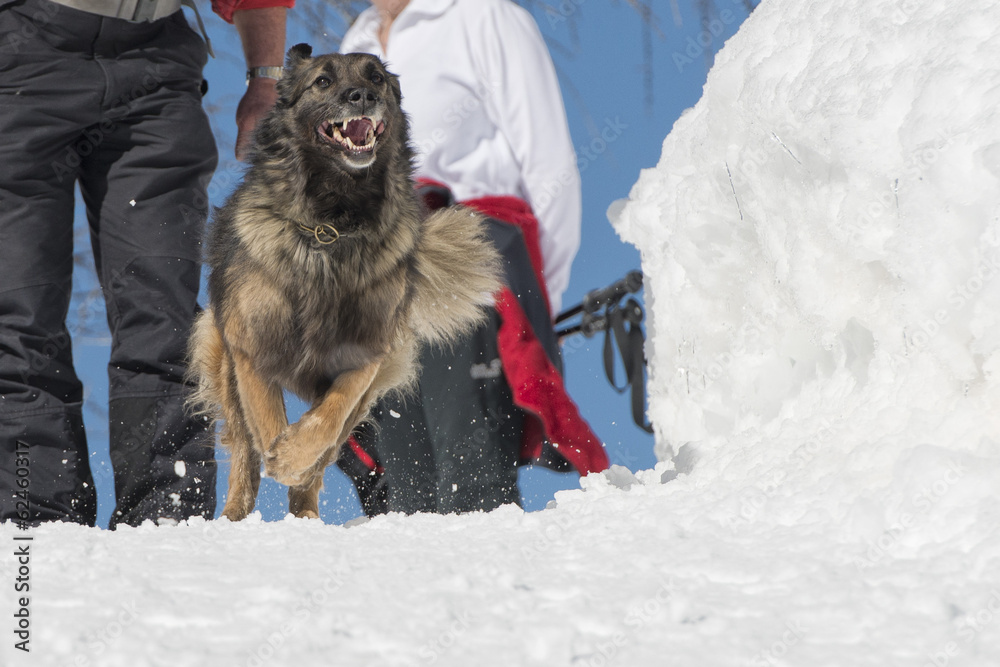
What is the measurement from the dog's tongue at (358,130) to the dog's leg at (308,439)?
87 cm

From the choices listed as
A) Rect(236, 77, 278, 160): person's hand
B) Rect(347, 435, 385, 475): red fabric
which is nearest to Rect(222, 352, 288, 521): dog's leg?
Rect(347, 435, 385, 475): red fabric

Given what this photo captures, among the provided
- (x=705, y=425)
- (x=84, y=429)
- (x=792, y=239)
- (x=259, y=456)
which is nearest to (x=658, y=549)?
(x=792, y=239)

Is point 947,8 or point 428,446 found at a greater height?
point 947,8

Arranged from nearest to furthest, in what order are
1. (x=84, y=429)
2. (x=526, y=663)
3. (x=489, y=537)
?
(x=526, y=663) < (x=489, y=537) < (x=84, y=429)

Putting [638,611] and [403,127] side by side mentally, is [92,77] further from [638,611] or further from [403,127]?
[638,611]

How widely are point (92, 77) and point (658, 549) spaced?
98.9 inches

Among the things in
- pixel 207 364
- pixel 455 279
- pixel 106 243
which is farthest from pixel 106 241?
pixel 455 279

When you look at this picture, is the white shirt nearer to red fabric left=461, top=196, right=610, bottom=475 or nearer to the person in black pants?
red fabric left=461, top=196, right=610, bottom=475

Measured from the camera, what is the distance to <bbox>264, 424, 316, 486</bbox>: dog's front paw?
2.93 metres

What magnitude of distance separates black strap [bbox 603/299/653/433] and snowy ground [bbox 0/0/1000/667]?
24 cm

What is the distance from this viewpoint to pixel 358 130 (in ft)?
10.2

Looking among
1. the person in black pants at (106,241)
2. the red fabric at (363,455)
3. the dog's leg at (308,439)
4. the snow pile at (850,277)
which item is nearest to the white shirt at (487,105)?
the snow pile at (850,277)

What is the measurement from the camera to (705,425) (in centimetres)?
304

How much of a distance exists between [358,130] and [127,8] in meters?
0.88
